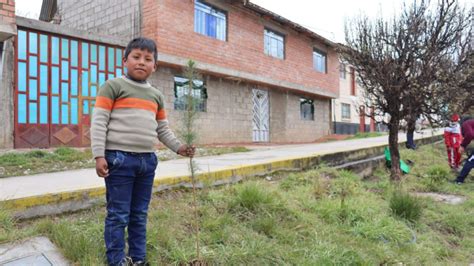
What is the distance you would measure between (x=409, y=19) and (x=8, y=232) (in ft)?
20.1

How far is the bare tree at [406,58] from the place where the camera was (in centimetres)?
561

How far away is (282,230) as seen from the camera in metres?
3.20

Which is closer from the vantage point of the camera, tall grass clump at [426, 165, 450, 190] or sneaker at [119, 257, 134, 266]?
sneaker at [119, 257, 134, 266]

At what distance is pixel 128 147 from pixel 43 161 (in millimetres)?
4979

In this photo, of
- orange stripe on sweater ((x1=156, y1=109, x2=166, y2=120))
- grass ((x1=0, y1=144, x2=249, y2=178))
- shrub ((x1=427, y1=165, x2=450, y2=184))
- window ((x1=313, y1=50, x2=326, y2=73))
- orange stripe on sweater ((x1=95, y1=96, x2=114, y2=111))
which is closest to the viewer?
orange stripe on sweater ((x1=95, y1=96, x2=114, y2=111))

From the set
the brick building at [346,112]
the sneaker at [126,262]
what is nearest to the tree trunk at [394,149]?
the sneaker at [126,262]

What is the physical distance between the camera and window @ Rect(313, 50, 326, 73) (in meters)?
17.3

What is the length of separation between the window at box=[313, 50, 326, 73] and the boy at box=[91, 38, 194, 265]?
15.7 m

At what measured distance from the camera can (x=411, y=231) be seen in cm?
383

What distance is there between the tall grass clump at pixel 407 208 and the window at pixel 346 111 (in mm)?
20110

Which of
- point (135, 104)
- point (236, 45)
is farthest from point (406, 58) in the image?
point (236, 45)

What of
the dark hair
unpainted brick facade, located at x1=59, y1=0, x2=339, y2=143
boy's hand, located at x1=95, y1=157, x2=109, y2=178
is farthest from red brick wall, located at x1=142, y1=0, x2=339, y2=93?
boy's hand, located at x1=95, y1=157, x2=109, y2=178

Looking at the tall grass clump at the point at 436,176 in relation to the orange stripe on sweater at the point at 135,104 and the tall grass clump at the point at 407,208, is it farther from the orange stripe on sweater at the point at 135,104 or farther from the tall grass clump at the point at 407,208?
the orange stripe on sweater at the point at 135,104

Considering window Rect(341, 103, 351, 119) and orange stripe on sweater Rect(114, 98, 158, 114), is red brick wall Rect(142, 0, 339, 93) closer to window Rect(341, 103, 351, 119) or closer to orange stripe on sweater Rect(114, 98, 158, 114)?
window Rect(341, 103, 351, 119)
